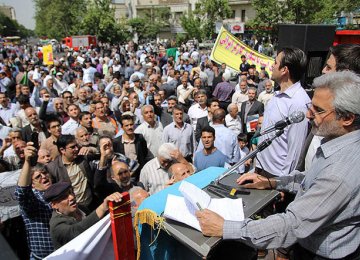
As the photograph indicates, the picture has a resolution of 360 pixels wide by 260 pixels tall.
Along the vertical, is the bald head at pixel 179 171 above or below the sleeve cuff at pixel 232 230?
below

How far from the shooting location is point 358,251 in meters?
1.88

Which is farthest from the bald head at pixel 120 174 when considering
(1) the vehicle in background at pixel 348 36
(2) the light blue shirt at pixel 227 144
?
(1) the vehicle in background at pixel 348 36

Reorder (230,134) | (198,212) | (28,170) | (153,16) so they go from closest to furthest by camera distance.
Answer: (198,212) < (28,170) < (230,134) < (153,16)

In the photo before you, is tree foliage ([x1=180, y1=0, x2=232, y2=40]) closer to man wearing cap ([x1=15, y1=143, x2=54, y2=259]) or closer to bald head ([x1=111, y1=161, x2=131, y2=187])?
bald head ([x1=111, y1=161, x2=131, y2=187])

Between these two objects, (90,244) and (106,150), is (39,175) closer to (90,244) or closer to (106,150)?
(106,150)

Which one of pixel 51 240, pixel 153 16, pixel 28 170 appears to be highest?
pixel 153 16

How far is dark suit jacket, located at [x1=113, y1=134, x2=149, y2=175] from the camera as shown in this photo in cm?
508

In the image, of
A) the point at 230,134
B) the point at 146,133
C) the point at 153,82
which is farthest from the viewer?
the point at 153,82

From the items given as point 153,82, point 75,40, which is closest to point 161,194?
point 153,82

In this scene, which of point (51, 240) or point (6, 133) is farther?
point (6, 133)

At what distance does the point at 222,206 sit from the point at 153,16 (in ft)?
176

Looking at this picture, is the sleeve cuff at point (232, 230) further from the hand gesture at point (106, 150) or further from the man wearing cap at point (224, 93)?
the man wearing cap at point (224, 93)

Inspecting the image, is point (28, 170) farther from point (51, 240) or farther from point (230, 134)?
point (230, 134)

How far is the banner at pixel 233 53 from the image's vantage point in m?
12.5
